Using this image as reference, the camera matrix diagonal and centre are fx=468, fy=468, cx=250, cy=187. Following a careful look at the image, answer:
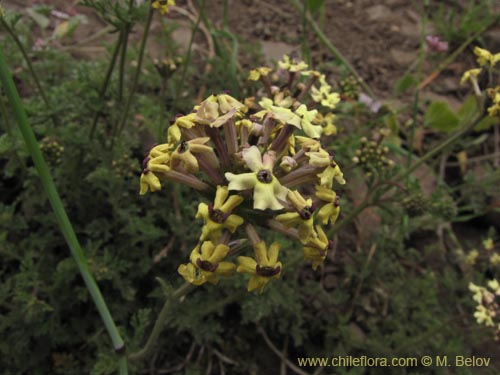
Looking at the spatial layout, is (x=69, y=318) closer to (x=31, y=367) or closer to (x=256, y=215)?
(x=31, y=367)

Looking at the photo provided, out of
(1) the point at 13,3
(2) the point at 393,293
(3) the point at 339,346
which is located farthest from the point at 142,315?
(1) the point at 13,3

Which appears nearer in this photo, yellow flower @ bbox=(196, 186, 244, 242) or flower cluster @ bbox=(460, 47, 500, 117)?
yellow flower @ bbox=(196, 186, 244, 242)

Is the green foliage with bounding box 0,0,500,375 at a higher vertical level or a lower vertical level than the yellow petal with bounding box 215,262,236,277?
lower

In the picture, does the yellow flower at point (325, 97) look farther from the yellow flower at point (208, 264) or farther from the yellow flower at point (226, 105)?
the yellow flower at point (208, 264)

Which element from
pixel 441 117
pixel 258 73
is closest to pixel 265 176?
pixel 258 73

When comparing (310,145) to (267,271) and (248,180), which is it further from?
(267,271)

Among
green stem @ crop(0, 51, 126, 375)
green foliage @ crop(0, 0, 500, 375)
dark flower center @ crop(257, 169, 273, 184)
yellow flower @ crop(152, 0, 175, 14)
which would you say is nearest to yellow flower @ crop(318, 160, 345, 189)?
dark flower center @ crop(257, 169, 273, 184)

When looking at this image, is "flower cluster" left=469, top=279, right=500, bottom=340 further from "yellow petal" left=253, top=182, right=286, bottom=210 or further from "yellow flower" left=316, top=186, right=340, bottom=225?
"yellow petal" left=253, top=182, right=286, bottom=210
